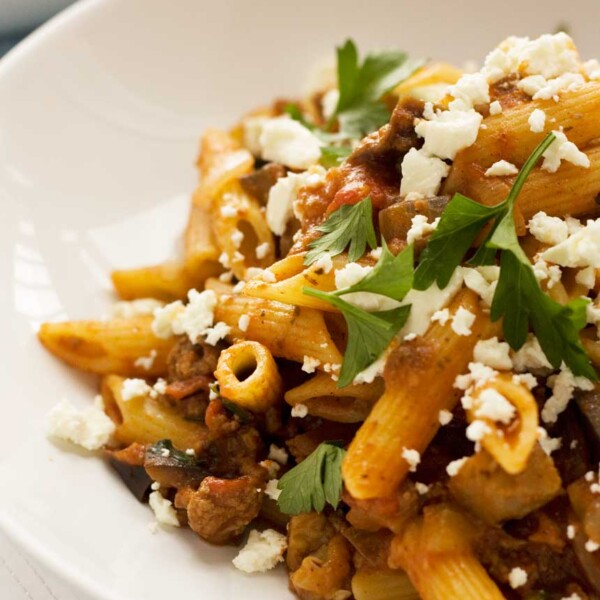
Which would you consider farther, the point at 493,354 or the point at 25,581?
the point at 25,581

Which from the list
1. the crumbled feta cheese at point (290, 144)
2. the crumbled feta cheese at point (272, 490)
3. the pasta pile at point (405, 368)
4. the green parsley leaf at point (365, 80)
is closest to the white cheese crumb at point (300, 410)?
the pasta pile at point (405, 368)

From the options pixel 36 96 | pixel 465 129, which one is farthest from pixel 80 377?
pixel 465 129

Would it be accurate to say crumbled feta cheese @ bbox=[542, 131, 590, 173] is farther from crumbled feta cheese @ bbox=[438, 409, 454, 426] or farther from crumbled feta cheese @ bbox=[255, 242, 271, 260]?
crumbled feta cheese @ bbox=[255, 242, 271, 260]

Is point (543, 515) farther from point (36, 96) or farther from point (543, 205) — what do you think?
point (36, 96)

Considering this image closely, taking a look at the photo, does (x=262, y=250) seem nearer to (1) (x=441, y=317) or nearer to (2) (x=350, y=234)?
(2) (x=350, y=234)

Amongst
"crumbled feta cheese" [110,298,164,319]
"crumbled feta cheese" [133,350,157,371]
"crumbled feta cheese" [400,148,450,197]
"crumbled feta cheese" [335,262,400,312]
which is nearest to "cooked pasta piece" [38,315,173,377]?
"crumbled feta cheese" [133,350,157,371]

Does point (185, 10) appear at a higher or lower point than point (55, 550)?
higher

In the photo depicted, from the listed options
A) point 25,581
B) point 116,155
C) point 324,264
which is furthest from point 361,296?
point 116,155
